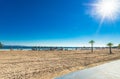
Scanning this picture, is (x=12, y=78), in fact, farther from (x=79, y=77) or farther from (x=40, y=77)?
(x=79, y=77)

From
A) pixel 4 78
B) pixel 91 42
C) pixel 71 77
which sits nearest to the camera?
pixel 4 78

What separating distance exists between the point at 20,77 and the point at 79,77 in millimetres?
4754

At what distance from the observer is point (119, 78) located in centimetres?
1508

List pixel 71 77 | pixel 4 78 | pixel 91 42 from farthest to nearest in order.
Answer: pixel 91 42 < pixel 71 77 < pixel 4 78

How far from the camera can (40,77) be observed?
13922 mm

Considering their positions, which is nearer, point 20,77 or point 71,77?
point 20,77

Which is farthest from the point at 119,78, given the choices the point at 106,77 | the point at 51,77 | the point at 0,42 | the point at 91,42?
the point at 0,42

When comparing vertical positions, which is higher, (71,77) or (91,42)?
(91,42)

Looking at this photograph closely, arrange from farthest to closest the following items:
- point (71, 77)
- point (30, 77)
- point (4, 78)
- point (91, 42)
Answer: point (91, 42) < point (71, 77) < point (30, 77) < point (4, 78)

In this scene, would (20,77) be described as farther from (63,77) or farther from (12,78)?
(63,77)

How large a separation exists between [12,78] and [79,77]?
5.36 metres

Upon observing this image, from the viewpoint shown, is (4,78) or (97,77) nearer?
(4,78)

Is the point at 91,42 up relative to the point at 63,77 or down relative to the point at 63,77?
up

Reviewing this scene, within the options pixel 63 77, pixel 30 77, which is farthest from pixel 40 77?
pixel 63 77
